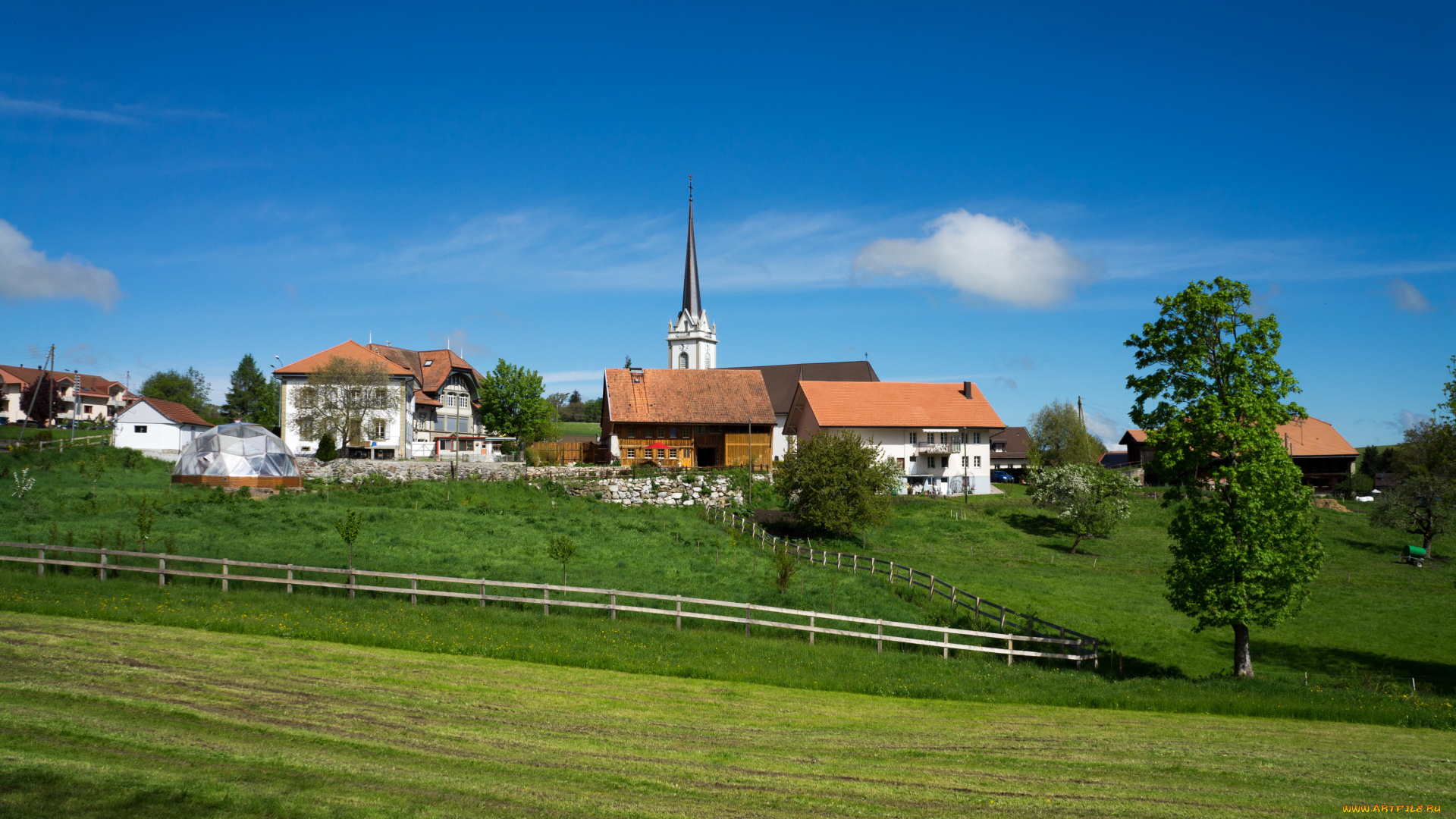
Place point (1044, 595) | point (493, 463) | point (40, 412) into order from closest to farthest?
1. point (1044, 595)
2. point (493, 463)
3. point (40, 412)

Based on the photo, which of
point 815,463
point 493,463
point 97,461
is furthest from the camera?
point 493,463

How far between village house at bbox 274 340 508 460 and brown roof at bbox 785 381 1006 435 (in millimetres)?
25793

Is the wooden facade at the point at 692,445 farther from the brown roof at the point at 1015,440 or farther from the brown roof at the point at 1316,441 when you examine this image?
the brown roof at the point at 1015,440

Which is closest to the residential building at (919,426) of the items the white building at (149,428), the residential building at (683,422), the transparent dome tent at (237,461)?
the residential building at (683,422)

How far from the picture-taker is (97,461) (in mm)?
48344

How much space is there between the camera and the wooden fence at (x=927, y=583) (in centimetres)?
2273

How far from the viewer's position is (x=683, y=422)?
198 ft

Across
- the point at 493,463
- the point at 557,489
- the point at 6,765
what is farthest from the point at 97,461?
the point at 6,765

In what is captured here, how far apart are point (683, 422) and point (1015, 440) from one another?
5369cm

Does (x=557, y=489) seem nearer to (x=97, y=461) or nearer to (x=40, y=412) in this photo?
(x=97, y=461)

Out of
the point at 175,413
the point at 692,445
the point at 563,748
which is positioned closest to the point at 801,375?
the point at 692,445

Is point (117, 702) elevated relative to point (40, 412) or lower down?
lower down

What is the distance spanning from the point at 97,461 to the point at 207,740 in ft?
164

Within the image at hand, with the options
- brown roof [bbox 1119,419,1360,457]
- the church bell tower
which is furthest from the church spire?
brown roof [bbox 1119,419,1360,457]
